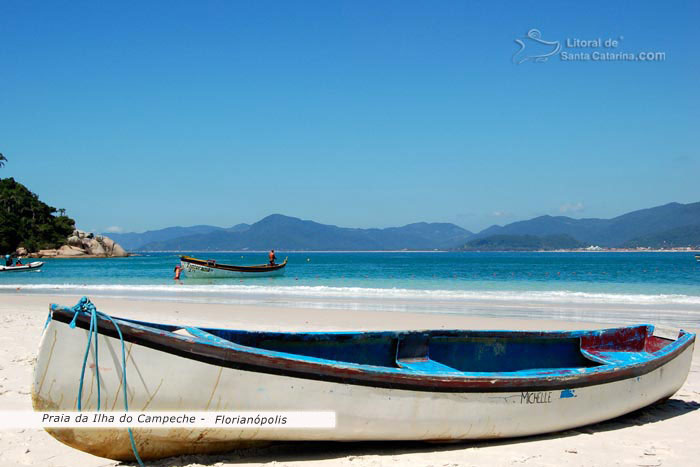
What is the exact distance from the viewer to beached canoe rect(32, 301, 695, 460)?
3947mm

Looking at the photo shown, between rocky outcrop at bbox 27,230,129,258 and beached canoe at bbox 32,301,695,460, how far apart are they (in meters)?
90.5

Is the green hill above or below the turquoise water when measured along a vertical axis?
above

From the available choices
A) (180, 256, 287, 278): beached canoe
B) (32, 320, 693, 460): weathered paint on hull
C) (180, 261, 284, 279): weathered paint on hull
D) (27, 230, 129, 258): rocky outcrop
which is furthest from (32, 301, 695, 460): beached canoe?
(27, 230, 129, 258): rocky outcrop

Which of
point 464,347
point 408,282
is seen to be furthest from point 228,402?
point 408,282

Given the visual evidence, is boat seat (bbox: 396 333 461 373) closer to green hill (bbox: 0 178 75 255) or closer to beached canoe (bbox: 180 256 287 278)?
beached canoe (bbox: 180 256 287 278)

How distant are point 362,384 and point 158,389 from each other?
4.94ft

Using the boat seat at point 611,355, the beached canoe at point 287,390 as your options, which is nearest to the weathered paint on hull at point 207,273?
the boat seat at point 611,355

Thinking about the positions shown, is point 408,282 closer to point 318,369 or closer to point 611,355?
point 611,355

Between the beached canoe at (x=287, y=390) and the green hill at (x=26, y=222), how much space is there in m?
86.0

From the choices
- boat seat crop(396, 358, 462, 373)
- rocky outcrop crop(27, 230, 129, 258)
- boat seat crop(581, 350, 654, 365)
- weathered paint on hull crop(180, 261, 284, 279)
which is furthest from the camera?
rocky outcrop crop(27, 230, 129, 258)

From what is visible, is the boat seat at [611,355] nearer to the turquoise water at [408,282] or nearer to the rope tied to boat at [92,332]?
the rope tied to boat at [92,332]

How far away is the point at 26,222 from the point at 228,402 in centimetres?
9633

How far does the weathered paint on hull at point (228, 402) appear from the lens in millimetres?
3939

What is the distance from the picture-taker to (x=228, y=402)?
409cm
